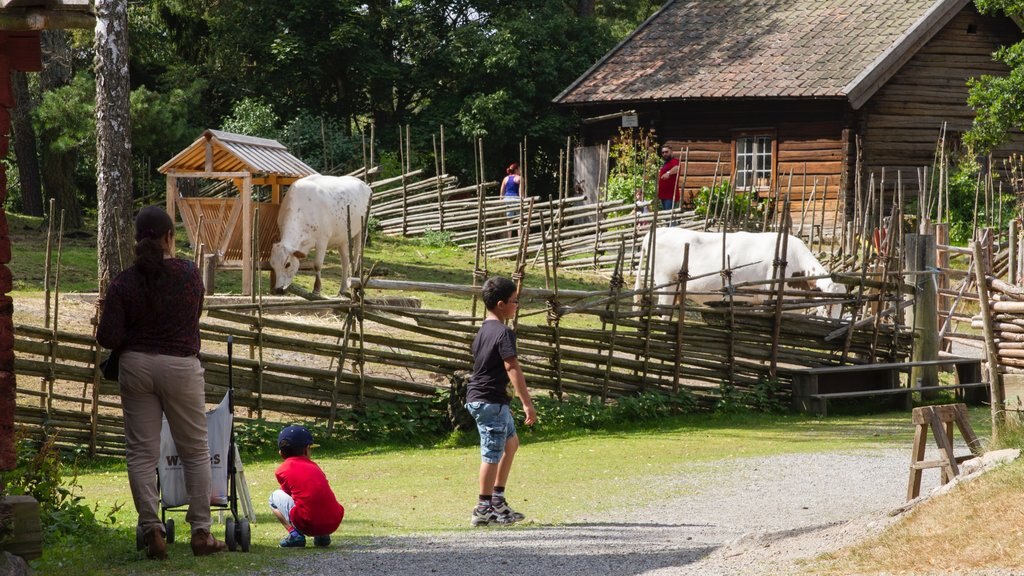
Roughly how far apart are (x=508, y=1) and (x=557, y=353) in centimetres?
2023

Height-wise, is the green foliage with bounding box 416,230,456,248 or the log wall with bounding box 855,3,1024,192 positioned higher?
the log wall with bounding box 855,3,1024,192

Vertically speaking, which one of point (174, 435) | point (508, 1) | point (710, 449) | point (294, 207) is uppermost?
point (508, 1)

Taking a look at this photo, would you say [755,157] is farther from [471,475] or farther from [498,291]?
[498,291]

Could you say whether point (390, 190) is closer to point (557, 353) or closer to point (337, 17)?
point (337, 17)

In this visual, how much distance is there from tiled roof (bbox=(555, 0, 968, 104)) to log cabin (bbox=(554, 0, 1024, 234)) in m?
0.04

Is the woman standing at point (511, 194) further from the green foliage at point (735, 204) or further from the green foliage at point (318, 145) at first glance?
the green foliage at point (318, 145)

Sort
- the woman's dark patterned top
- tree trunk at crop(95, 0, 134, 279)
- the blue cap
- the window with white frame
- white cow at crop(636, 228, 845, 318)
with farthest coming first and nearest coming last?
the window with white frame
white cow at crop(636, 228, 845, 318)
tree trunk at crop(95, 0, 134, 279)
the blue cap
the woman's dark patterned top

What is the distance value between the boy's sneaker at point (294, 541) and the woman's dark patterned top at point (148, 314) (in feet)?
3.91

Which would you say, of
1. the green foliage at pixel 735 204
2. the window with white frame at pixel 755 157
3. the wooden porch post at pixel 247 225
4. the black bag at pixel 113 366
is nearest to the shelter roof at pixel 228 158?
the wooden porch post at pixel 247 225

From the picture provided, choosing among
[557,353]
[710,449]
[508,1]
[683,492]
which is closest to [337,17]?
[508,1]

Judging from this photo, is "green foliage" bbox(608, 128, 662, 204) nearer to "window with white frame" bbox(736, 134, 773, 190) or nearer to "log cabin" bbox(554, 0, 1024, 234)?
"log cabin" bbox(554, 0, 1024, 234)

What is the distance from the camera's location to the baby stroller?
6430mm

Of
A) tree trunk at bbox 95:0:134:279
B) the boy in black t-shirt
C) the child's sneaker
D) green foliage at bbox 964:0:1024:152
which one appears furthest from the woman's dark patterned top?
green foliage at bbox 964:0:1024:152

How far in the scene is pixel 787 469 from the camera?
9.88 meters
